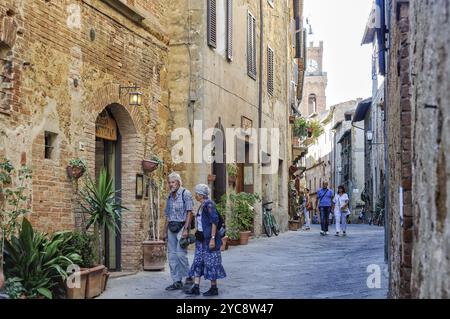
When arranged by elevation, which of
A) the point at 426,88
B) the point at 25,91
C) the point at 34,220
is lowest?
the point at 34,220

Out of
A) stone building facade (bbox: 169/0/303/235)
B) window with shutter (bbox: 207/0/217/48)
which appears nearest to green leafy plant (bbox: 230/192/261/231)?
stone building facade (bbox: 169/0/303/235)

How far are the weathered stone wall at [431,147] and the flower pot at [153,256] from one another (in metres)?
6.71

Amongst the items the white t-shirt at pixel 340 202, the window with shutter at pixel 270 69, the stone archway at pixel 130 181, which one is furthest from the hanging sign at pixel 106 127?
the window with shutter at pixel 270 69

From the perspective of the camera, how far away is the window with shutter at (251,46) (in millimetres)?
19000

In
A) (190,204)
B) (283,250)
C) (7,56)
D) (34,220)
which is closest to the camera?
(7,56)

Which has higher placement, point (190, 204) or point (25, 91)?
point (25, 91)

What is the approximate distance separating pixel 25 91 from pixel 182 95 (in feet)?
20.1

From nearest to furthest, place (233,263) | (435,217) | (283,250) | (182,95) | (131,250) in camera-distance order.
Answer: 1. (435,217)
2. (131,250)
3. (233,263)
4. (182,95)
5. (283,250)

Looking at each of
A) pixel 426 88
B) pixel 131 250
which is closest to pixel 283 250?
pixel 131 250

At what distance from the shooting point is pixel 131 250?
11586mm

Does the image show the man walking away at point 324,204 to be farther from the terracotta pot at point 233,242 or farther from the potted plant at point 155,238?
the potted plant at point 155,238

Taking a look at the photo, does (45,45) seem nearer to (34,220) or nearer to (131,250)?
(34,220)

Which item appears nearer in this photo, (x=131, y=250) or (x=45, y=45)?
(x=45, y=45)

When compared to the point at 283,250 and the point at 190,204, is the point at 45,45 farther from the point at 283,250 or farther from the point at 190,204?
the point at 283,250
